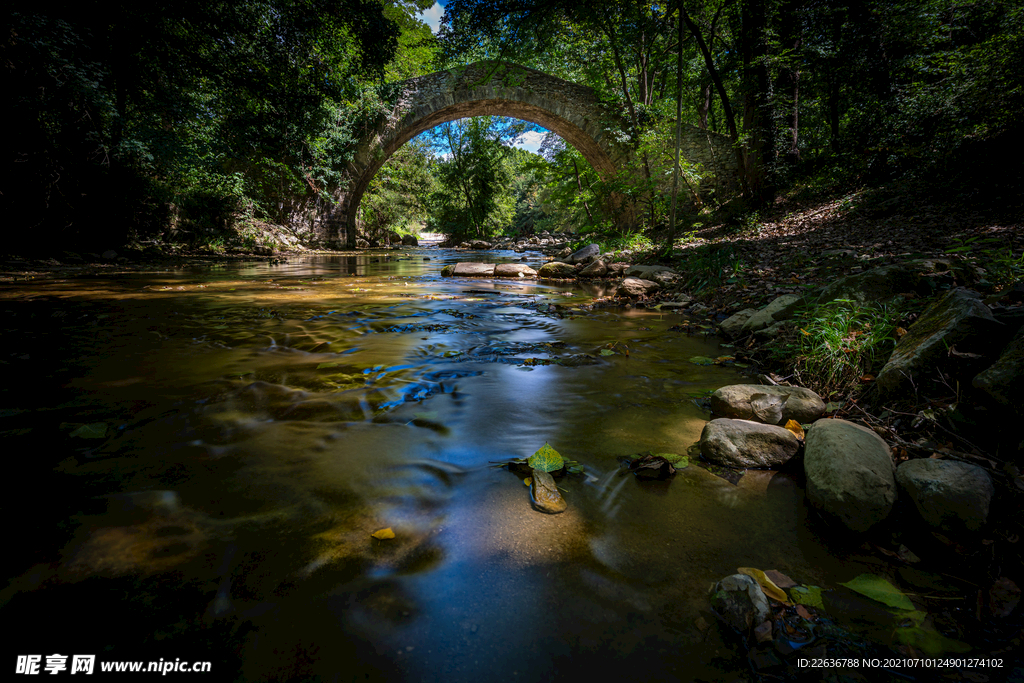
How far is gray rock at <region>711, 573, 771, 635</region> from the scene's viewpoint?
96 centimetres

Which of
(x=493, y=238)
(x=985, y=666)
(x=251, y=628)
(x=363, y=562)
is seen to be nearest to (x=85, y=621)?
(x=251, y=628)

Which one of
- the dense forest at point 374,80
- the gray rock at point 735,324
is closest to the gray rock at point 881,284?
the gray rock at point 735,324

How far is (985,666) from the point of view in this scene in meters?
0.88

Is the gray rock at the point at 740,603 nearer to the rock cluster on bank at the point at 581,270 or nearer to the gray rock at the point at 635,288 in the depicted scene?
the gray rock at the point at 635,288

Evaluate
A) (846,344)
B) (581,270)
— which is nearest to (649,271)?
(581,270)

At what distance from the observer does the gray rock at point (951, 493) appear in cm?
119

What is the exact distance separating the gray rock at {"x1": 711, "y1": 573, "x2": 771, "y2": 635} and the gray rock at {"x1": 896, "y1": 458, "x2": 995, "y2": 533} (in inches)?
26.9

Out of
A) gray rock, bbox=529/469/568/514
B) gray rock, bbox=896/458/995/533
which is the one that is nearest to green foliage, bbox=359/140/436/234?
gray rock, bbox=529/469/568/514

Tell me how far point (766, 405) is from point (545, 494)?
50.4 inches

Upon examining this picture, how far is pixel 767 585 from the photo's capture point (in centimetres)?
108

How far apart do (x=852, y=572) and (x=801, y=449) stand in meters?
0.67

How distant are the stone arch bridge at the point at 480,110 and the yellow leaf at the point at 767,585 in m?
14.1

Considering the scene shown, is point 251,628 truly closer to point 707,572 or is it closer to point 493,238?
point 707,572

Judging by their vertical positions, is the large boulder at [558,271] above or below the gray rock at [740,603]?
above
